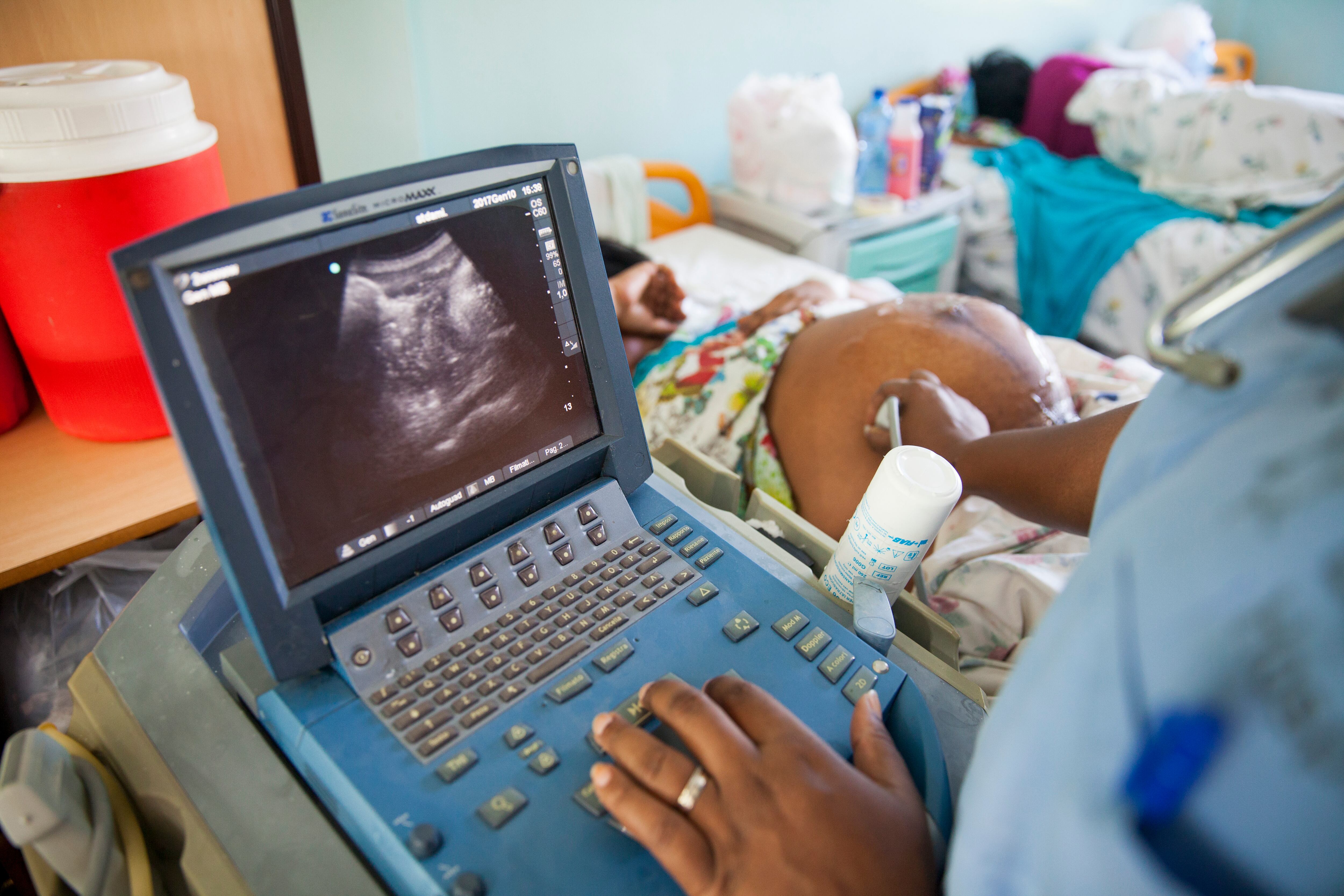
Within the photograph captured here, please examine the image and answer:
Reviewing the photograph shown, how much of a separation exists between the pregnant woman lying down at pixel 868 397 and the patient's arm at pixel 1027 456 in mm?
40

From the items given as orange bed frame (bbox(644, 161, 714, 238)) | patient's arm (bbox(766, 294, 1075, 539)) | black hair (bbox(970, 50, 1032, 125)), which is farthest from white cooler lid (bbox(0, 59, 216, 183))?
black hair (bbox(970, 50, 1032, 125))

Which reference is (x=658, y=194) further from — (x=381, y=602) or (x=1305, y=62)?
(x=1305, y=62)

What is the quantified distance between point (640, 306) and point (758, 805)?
123cm

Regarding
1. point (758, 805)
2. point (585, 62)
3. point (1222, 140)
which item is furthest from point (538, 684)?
point (1222, 140)

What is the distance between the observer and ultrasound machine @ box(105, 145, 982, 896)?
1.53 ft

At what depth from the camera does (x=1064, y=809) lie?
30 cm

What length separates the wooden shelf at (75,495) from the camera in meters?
0.82

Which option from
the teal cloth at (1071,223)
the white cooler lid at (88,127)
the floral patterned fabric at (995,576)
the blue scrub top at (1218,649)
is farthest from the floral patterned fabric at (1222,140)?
the white cooler lid at (88,127)

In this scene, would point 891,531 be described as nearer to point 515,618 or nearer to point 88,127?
point 515,618

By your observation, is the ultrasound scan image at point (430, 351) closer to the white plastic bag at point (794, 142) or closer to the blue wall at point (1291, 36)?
the white plastic bag at point (794, 142)

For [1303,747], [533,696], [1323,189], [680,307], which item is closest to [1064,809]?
[1303,747]

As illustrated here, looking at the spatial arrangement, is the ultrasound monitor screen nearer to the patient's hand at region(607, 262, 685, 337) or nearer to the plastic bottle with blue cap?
the plastic bottle with blue cap

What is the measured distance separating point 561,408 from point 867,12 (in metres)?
2.63

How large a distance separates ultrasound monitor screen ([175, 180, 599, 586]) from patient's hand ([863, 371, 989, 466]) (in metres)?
0.53
